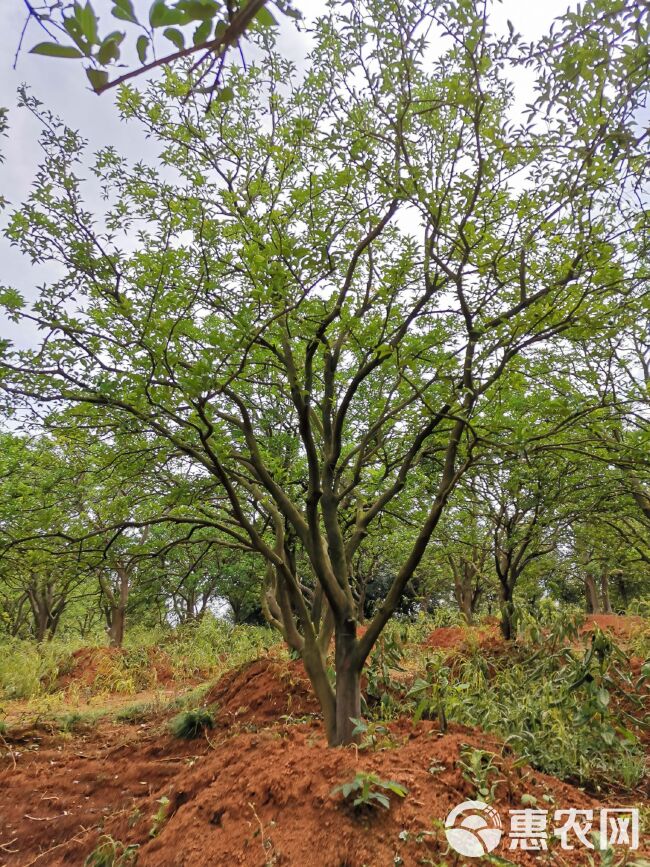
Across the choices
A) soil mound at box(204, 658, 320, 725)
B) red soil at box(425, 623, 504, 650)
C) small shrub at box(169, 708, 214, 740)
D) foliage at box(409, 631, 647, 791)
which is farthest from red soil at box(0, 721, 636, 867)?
red soil at box(425, 623, 504, 650)

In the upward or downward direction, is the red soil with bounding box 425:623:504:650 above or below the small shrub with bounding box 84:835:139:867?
above

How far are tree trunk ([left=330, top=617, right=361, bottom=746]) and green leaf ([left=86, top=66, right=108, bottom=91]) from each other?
12.0 ft

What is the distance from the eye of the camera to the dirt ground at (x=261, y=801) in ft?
8.46

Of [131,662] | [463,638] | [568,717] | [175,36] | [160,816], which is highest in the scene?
[175,36]

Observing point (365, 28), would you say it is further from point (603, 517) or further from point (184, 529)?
point (184, 529)

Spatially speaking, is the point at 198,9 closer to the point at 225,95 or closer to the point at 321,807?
the point at 225,95

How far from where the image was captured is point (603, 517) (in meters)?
7.51

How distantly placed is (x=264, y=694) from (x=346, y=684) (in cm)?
273

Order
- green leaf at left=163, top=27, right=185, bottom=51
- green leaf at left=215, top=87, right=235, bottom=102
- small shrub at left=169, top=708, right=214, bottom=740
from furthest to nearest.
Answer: small shrub at left=169, top=708, right=214, bottom=740 → green leaf at left=215, top=87, right=235, bottom=102 → green leaf at left=163, top=27, right=185, bottom=51

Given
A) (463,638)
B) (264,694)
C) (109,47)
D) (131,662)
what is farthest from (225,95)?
(131,662)

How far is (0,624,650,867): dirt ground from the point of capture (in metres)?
2.58

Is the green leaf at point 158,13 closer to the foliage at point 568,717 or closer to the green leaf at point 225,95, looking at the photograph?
the green leaf at point 225,95

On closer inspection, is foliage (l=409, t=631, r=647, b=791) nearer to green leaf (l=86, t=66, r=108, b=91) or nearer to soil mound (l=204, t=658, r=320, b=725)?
soil mound (l=204, t=658, r=320, b=725)

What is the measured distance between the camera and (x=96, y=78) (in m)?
0.81
